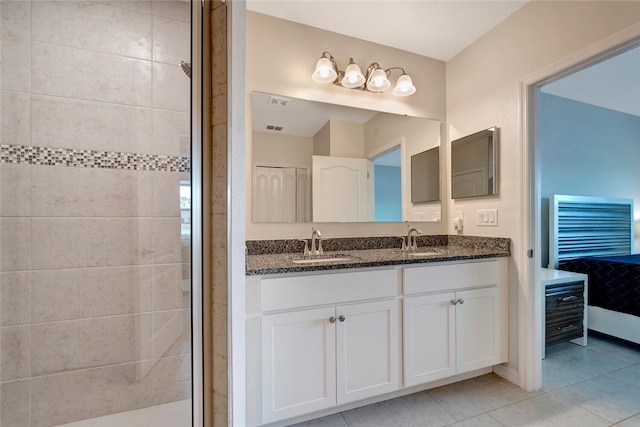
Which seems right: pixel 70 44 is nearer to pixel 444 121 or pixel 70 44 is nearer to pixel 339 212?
pixel 339 212

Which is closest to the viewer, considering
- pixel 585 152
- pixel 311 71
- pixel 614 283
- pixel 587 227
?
pixel 311 71

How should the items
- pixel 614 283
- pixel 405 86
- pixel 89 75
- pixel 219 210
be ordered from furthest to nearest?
pixel 614 283, pixel 405 86, pixel 89 75, pixel 219 210

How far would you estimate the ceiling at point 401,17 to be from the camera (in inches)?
68.7

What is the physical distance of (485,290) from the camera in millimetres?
1751

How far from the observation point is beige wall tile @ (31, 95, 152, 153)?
120 cm

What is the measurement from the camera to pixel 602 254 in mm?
3203

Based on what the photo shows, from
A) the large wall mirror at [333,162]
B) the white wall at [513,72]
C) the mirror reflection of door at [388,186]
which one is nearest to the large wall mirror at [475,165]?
the white wall at [513,72]

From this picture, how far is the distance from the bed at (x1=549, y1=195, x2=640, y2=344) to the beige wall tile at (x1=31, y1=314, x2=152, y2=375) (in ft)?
10.9

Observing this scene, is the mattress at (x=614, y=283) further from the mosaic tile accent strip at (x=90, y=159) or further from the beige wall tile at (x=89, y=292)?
the beige wall tile at (x=89, y=292)

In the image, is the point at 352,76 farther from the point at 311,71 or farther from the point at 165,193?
the point at 165,193

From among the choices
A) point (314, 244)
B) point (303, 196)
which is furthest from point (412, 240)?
point (303, 196)

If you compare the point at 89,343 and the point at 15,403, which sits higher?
the point at 89,343

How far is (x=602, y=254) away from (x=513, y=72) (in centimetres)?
276

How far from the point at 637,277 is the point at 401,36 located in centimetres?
252
